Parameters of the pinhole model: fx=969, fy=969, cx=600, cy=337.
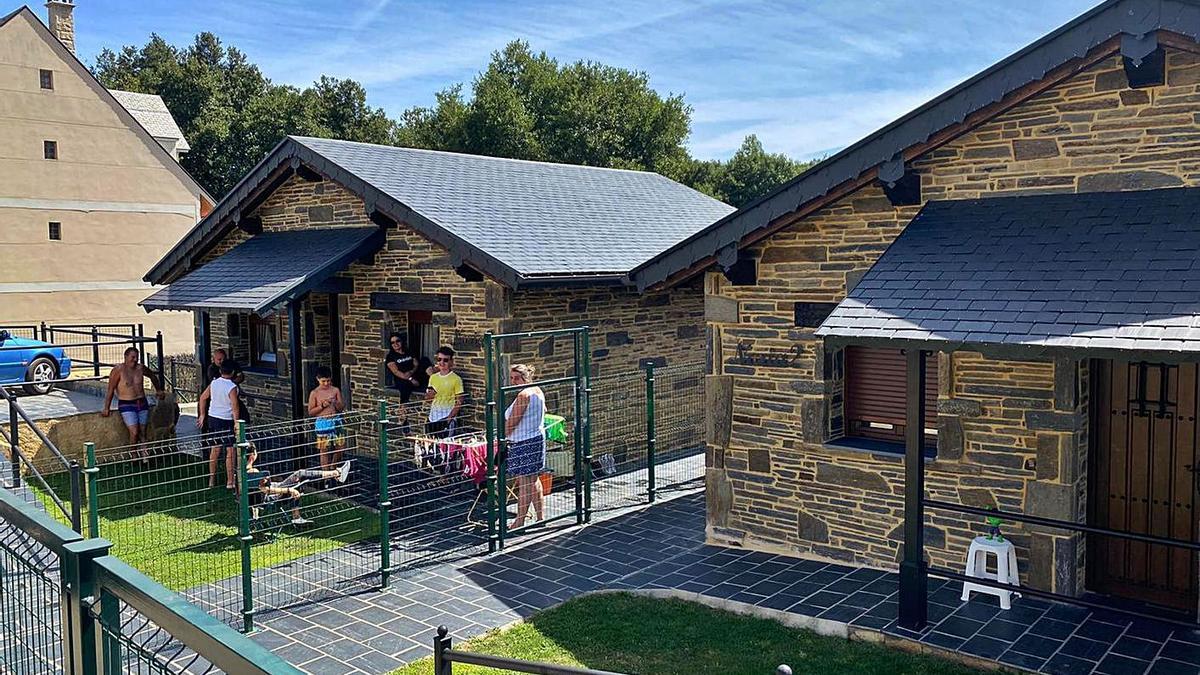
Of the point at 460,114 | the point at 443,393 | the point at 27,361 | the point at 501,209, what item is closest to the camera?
the point at 443,393

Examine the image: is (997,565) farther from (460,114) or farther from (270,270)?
(460,114)

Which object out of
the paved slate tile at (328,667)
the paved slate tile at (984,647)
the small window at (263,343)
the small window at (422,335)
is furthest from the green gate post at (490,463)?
the small window at (263,343)

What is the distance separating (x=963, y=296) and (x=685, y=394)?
8371 mm

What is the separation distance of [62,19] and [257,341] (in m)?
21.0

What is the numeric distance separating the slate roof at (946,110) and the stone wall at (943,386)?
397 mm

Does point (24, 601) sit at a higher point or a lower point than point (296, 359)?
lower

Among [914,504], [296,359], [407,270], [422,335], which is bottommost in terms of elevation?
[914,504]

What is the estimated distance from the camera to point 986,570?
328 inches

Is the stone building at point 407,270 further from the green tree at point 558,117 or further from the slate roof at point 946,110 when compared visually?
the green tree at point 558,117

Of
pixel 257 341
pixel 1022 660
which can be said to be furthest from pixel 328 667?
pixel 257 341

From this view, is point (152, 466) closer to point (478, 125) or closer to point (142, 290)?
point (142, 290)

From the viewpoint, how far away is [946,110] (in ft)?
26.1

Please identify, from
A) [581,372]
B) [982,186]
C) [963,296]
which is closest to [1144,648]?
[963,296]

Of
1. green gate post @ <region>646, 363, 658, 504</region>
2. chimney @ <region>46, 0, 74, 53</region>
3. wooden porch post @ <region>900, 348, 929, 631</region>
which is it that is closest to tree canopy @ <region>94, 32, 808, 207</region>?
chimney @ <region>46, 0, 74, 53</region>
